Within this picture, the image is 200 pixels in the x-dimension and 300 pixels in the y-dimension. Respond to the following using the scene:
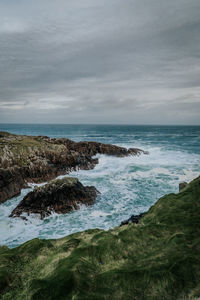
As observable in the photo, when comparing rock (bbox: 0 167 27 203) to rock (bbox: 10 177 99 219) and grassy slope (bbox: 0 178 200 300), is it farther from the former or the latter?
grassy slope (bbox: 0 178 200 300)

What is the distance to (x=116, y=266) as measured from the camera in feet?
18.6

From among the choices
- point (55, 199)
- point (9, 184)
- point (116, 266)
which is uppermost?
point (116, 266)

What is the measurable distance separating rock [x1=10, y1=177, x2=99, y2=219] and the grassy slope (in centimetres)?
802

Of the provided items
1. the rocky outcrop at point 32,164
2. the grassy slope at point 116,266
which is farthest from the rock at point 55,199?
the grassy slope at point 116,266

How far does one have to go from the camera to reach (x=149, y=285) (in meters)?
4.34

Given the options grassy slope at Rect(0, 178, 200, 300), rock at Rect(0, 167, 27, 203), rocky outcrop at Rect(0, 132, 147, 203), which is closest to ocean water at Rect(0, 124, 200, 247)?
rock at Rect(0, 167, 27, 203)

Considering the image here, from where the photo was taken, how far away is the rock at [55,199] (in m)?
16.2

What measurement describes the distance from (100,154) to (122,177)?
56.4 feet

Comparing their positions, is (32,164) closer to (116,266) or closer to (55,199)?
(55,199)

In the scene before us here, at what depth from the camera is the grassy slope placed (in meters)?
4.29

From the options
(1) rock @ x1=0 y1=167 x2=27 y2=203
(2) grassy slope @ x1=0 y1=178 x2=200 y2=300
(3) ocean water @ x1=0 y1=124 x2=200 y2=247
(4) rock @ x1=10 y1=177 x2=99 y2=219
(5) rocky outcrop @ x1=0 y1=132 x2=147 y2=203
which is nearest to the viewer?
(2) grassy slope @ x1=0 y1=178 x2=200 y2=300

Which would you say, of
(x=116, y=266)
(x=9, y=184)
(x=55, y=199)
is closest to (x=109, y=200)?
(x=55, y=199)

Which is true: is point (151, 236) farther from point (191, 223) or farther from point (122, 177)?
point (122, 177)

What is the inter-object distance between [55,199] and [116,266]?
1259 cm
